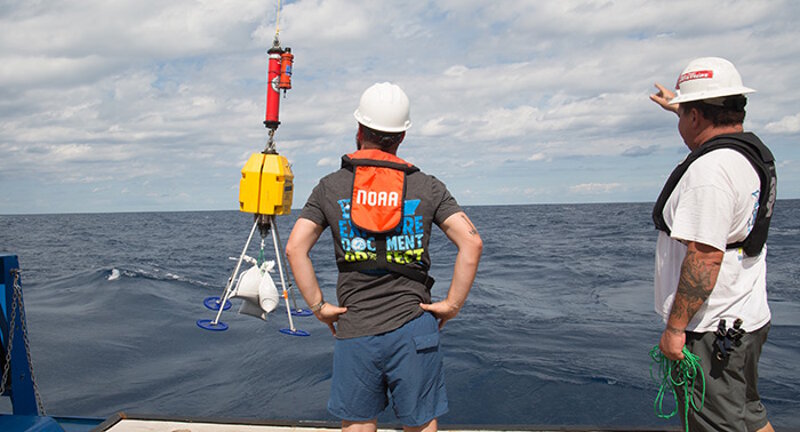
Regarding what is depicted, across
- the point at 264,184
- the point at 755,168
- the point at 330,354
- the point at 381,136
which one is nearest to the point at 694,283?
the point at 755,168

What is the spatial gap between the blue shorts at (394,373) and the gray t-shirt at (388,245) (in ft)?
0.22

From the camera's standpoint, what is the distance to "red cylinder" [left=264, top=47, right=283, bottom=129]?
12.6 feet

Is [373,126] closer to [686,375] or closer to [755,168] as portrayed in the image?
[755,168]

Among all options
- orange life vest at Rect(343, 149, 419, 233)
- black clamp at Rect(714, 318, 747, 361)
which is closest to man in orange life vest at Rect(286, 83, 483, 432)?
orange life vest at Rect(343, 149, 419, 233)

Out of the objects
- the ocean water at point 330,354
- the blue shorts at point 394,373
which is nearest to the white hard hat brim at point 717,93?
the blue shorts at point 394,373

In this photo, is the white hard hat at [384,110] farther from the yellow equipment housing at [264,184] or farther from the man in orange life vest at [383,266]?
the yellow equipment housing at [264,184]

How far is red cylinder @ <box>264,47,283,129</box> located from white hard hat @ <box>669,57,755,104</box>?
7.86 feet

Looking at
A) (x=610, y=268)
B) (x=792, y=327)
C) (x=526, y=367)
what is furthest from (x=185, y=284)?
(x=792, y=327)

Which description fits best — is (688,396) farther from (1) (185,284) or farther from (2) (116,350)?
(1) (185,284)

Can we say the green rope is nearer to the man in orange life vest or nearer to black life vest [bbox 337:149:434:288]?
the man in orange life vest

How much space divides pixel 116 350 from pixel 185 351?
1.10 m

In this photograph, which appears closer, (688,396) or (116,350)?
(688,396)

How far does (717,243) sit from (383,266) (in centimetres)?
154

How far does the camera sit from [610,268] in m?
19.3
